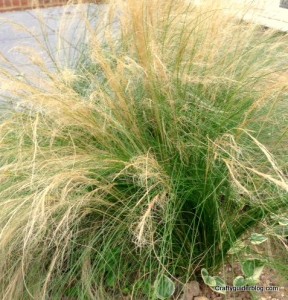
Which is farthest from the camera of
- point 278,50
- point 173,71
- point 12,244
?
point 278,50

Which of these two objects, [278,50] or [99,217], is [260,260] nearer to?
[99,217]

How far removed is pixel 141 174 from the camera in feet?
6.19

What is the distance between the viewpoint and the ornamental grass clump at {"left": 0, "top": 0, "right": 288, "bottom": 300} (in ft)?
6.45

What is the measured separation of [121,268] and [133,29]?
1.07 meters

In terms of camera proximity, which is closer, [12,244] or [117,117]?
[12,244]

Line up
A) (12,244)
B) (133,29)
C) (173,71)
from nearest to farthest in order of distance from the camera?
(12,244) < (173,71) < (133,29)

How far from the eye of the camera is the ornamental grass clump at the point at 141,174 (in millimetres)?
1965

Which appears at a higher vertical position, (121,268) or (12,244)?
(12,244)

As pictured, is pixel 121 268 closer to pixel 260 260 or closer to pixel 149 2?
pixel 260 260

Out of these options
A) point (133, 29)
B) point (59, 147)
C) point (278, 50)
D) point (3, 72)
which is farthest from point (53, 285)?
point (278, 50)

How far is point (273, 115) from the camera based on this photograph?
2.25 meters

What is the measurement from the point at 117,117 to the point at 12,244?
25.3 inches

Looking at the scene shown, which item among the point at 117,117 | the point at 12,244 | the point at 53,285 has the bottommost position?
the point at 53,285

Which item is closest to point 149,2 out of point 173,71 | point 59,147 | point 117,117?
point 173,71
